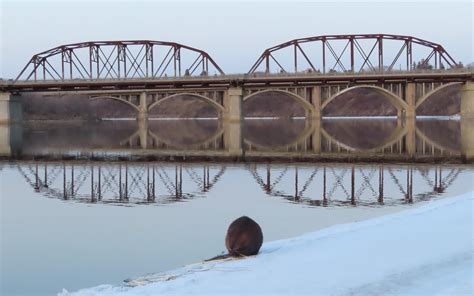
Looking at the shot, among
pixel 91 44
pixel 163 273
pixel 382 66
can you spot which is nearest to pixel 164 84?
pixel 91 44

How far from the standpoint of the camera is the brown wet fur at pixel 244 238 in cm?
1235

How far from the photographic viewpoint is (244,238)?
12.4m

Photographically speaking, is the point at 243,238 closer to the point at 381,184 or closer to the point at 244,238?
the point at 244,238

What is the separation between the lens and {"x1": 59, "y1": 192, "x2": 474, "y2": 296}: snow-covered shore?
9.70 metres

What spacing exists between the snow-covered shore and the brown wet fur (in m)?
0.25

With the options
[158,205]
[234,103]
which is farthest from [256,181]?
[234,103]

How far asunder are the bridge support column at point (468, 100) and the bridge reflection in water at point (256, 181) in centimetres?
6270

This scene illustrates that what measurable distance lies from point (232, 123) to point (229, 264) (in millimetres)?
87305

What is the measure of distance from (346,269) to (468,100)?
89.4 meters

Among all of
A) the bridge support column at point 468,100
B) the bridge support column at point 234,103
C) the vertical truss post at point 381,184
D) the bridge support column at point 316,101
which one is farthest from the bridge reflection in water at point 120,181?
the bridge support column at point 468,100

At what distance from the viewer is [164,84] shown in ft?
328

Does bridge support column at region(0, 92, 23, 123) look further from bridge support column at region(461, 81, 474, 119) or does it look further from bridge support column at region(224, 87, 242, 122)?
bridge support column at region(461, 81, 474, 119)

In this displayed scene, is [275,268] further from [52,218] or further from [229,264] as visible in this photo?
[52,218]

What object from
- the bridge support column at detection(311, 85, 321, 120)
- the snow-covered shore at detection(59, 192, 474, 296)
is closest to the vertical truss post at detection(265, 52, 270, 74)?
the bridge support column at detection(311, 85, 321, 120)
